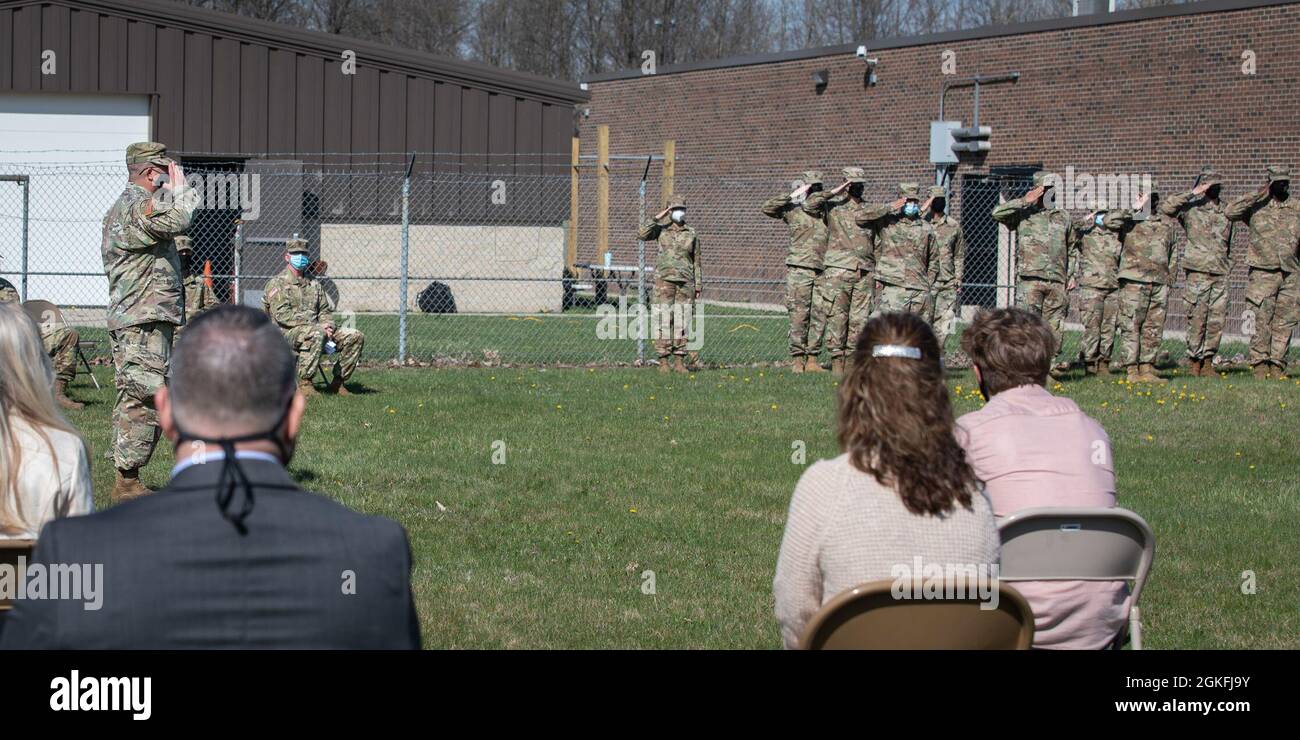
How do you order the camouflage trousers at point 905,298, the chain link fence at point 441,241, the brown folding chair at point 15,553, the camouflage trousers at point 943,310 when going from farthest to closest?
the chain link fence at point 441,241
the camouflage trousers at point 943,310
the camouflage trousers at point 905,298
the brown folding chair at point 15,553

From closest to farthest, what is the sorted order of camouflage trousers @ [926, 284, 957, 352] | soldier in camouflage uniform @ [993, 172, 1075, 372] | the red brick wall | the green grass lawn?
the green grass lawn < soldier in camouflage uniform @ [993, 172, 1075, 372] < camouflage trousers @ [926, 284, 957, 352] < the red brick wall

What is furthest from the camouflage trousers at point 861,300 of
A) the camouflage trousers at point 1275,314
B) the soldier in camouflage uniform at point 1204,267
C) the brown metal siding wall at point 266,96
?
the brown metal siding wall at point 266,96

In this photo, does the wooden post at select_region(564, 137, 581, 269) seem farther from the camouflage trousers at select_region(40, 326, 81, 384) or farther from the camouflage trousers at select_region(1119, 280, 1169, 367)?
the camouflage trousers at select_region(40, 326, 81, 384)

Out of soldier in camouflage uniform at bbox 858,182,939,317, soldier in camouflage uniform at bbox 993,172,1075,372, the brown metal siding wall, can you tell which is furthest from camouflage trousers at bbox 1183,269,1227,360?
the brown metal siding wall

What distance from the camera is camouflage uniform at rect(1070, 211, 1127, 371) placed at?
52.4ft

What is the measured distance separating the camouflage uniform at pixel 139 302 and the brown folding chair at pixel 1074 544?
5.68 meters

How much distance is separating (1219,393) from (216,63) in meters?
18.1

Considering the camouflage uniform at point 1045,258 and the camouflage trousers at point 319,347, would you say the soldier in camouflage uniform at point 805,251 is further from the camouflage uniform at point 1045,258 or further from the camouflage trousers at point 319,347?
the camouflage trousers at point 319,347

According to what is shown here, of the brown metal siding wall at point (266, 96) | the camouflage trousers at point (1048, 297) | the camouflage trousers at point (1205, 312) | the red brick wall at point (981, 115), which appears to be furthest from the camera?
the brown metal siding wall at point (266, 96)

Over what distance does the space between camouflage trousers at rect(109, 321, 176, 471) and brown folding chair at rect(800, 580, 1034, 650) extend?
5.89 meters

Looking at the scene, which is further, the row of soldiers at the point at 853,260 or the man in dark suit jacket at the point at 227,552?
the row of soldiers at the point at 853,260

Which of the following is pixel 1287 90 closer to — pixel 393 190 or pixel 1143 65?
pixel 1143 65

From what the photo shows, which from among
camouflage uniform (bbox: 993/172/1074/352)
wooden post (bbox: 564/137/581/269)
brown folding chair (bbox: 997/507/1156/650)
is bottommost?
brown folding chair (bbox: 997/507/1156/650)

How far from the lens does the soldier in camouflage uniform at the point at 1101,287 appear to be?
15969 mm
